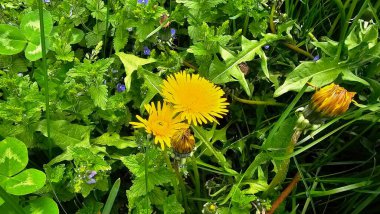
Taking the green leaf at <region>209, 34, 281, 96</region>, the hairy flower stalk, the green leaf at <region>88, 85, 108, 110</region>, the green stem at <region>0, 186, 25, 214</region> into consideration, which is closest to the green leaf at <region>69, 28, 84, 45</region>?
the green leaf at <region>88, 85, 108, 110</region>

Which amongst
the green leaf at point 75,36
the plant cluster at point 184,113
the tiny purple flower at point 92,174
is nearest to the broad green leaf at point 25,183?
the plant cluster at point 184,113

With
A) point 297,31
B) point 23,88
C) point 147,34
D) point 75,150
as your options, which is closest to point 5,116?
point 23,88

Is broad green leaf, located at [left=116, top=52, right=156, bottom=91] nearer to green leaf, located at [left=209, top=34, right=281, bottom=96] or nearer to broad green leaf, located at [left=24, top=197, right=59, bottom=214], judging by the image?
green leaf, located at [left=209, top=34, right=281, bottom=96]

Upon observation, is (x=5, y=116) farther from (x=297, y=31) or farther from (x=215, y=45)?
(x=297, y=31)

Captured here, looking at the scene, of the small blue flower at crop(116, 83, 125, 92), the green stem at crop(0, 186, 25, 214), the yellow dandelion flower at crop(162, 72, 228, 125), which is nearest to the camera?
the green stem at crop(0, 186, 25, 214)

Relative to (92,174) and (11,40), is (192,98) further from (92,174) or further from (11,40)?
(11,40)

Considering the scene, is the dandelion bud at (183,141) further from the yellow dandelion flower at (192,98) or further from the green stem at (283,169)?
the green stem at (283,169)
